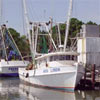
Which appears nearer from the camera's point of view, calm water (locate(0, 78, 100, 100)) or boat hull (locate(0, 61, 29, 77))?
calm water (locate(0, 78, 100, 100))

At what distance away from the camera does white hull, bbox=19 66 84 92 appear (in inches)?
1447

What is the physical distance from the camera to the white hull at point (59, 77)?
3675 centimetres

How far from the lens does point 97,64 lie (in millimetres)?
47281

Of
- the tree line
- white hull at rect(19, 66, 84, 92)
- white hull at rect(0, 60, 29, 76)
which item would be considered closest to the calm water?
white hull at rect(19, 66, 84, 92)

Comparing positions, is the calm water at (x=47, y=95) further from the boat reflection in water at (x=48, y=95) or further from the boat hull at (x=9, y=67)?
the boat hull at (x=9, y=67)

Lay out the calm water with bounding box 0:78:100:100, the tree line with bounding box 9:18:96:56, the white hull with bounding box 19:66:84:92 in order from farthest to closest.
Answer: the tree line with bounding box 9:18:96:56 → the white hull with bounding box 19:66:84:92 → the calm water with bounding box 0:78:100:100

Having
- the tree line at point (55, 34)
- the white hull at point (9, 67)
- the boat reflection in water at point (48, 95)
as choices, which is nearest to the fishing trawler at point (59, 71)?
the boat reflection in water at point (48, 95)

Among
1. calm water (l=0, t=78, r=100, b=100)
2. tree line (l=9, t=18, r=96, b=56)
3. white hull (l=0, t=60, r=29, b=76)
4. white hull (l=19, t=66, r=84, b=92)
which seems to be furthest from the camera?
tree line (l=9, t=18, r=96, b=56)

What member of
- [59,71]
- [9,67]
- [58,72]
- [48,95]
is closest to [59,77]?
[58,72]

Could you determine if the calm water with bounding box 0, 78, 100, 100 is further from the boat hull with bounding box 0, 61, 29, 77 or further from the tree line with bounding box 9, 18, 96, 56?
the tree line with bounding box 9, 18, 96, 56

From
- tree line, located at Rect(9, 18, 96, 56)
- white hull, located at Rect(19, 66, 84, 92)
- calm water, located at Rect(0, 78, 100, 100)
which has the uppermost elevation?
tree line, located at Rect(9, 18, 96, 56)

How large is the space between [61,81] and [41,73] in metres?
3.09

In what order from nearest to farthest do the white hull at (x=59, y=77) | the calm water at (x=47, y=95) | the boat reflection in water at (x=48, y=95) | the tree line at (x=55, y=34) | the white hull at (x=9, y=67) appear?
the boat reflection in water at (x=48, y=95) < the calm water at (x=47, y=95) < the white hull at (x=59, y=77) < the white hull at (x=9, y=67) < the tree line at (x=55, y=34)

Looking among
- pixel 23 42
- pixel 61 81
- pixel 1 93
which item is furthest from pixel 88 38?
pixel 23 42
